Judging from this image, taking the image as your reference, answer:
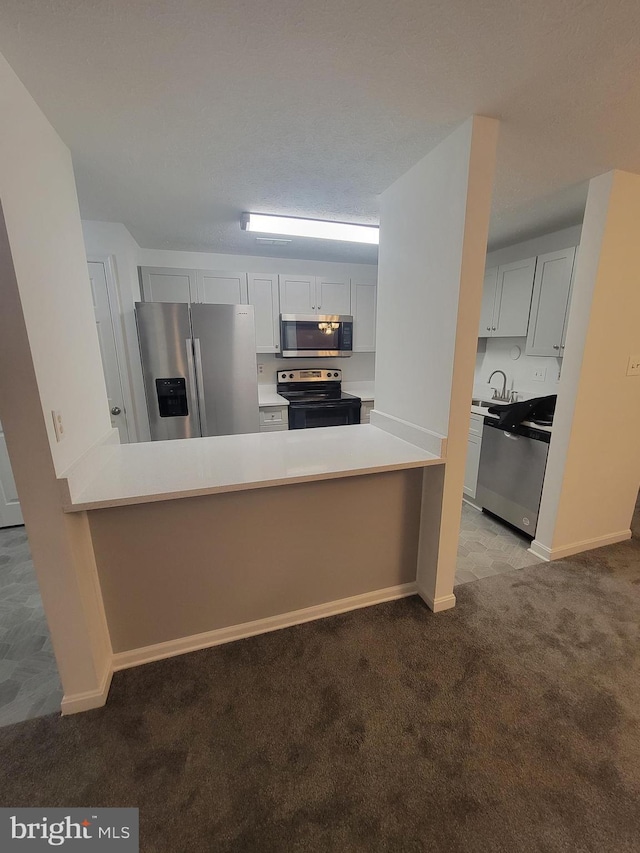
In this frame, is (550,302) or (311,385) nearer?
(550,302)

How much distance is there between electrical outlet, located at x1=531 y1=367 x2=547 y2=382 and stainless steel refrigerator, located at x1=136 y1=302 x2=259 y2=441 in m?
2.57

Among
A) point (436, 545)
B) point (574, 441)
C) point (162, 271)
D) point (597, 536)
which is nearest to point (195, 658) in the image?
point (436, 545)

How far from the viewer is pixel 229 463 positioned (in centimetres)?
159

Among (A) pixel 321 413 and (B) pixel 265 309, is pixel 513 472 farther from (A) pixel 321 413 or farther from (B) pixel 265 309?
(B) pixel 265 309

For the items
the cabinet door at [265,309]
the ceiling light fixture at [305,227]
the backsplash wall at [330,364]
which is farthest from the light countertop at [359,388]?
the ceiling light fixture at [305,227]

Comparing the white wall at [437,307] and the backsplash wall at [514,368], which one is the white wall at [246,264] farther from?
the white wall at [437,307]

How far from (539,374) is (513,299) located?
0.72m

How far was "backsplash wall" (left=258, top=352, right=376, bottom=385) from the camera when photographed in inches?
156

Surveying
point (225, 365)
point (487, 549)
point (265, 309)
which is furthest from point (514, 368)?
point (225, 365)

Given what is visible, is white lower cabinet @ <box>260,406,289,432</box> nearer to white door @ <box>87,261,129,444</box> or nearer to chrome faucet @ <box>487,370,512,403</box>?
white door @ <box>87,261,129,444</box>

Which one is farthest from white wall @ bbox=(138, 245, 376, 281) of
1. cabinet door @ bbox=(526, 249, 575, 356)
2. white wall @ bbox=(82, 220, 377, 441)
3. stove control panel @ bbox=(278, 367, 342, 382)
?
cabinet door @ bbox=(526, 249, 575, 356)

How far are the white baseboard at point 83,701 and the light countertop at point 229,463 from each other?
84cm

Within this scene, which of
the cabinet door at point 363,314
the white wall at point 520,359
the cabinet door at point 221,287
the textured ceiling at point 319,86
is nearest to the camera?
the textured ceiling at point 319,86

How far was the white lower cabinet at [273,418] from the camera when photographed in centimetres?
347
